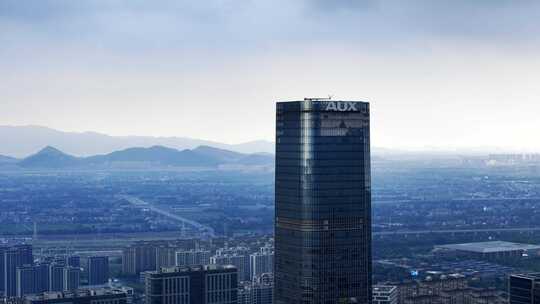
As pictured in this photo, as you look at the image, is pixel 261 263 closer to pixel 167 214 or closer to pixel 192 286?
pixel 192 286

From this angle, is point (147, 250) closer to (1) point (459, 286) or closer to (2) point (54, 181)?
(1) point (459, 286)

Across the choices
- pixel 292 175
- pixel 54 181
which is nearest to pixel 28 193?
pixel 54 181

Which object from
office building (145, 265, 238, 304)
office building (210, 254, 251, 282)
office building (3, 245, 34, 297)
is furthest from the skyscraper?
→ office building (3, 245, 34, 297)

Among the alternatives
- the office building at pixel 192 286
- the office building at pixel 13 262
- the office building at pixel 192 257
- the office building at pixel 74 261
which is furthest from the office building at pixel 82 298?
the office building at pixel 74 261

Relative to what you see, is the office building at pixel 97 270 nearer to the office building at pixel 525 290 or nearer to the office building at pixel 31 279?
the office building at pixel 31 279

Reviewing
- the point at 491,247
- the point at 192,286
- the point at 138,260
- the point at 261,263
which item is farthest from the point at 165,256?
the point at 491,247
